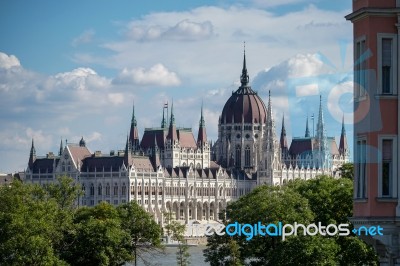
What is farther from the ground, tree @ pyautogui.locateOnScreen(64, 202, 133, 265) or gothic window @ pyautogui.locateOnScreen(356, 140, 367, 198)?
gothic window @ pyautogui.locateOnScreen(356, 140, 367, 198)

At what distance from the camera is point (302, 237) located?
28906 millimetres

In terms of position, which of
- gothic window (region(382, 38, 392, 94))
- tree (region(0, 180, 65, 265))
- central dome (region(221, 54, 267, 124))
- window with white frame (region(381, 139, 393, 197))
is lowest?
tree (region(0, 180, 65, 265))

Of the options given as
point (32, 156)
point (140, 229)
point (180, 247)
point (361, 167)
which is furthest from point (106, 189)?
point (361, 167)

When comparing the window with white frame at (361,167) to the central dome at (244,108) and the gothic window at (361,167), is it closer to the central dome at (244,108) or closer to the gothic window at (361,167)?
the gothic window at (361,167)

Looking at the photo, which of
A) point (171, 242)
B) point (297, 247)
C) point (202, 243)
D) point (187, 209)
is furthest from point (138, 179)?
point (297, 247)

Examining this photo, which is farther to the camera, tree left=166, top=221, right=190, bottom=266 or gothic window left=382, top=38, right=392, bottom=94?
tree left=166, top=221, right=190, bottom=266

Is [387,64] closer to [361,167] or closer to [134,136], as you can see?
[361,167]

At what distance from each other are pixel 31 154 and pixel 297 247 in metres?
Answer: 150

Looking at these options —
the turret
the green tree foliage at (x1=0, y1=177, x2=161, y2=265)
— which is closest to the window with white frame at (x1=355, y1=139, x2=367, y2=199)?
the green tree foliage at (x1=0, y1=177, x2=161, y2=265)

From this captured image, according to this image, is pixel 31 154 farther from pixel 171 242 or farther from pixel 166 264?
pixel 166 264

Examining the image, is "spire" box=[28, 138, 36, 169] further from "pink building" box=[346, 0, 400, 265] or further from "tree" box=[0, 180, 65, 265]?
"pink building" box=[346, 0, 400, 265]

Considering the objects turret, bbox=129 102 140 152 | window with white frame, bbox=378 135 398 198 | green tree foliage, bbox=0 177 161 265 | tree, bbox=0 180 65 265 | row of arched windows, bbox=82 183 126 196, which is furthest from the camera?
turret, bbox=129 102 140 152

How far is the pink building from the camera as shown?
13.1 meters

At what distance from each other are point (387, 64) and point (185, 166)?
16917cm
